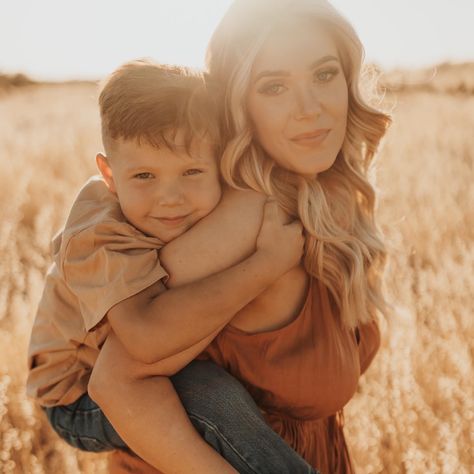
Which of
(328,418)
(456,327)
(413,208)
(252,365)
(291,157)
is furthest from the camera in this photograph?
(413,208)

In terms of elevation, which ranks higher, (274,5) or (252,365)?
(274,5)

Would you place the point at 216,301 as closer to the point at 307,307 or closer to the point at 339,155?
the point at 307,307

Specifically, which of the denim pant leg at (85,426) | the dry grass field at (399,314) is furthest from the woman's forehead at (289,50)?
the denim pant leg at (85,426)

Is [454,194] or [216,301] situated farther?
[454,194]

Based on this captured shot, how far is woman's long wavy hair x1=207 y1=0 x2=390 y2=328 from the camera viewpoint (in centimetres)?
264

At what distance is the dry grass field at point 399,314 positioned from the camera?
344 centimetres

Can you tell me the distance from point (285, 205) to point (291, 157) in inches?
7.2

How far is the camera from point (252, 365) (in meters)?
2.57

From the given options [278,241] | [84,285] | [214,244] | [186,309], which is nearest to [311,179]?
[278,241]

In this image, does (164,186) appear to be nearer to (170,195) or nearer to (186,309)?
(170,195)

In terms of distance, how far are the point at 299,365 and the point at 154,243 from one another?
0.62m

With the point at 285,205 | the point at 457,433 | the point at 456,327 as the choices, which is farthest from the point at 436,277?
the point at 285,205

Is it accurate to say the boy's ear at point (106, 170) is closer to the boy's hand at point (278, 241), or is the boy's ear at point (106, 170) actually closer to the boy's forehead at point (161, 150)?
the boy's forehead at point (161, 150)

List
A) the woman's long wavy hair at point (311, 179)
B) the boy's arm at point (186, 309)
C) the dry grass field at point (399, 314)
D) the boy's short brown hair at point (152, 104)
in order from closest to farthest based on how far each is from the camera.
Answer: the boy's arm at point (186, 309) < the boy's short brown hair at point (152, 104) < the woman's long wavy hair at point (311, 179) < the dry grass field at point (399, 314)
